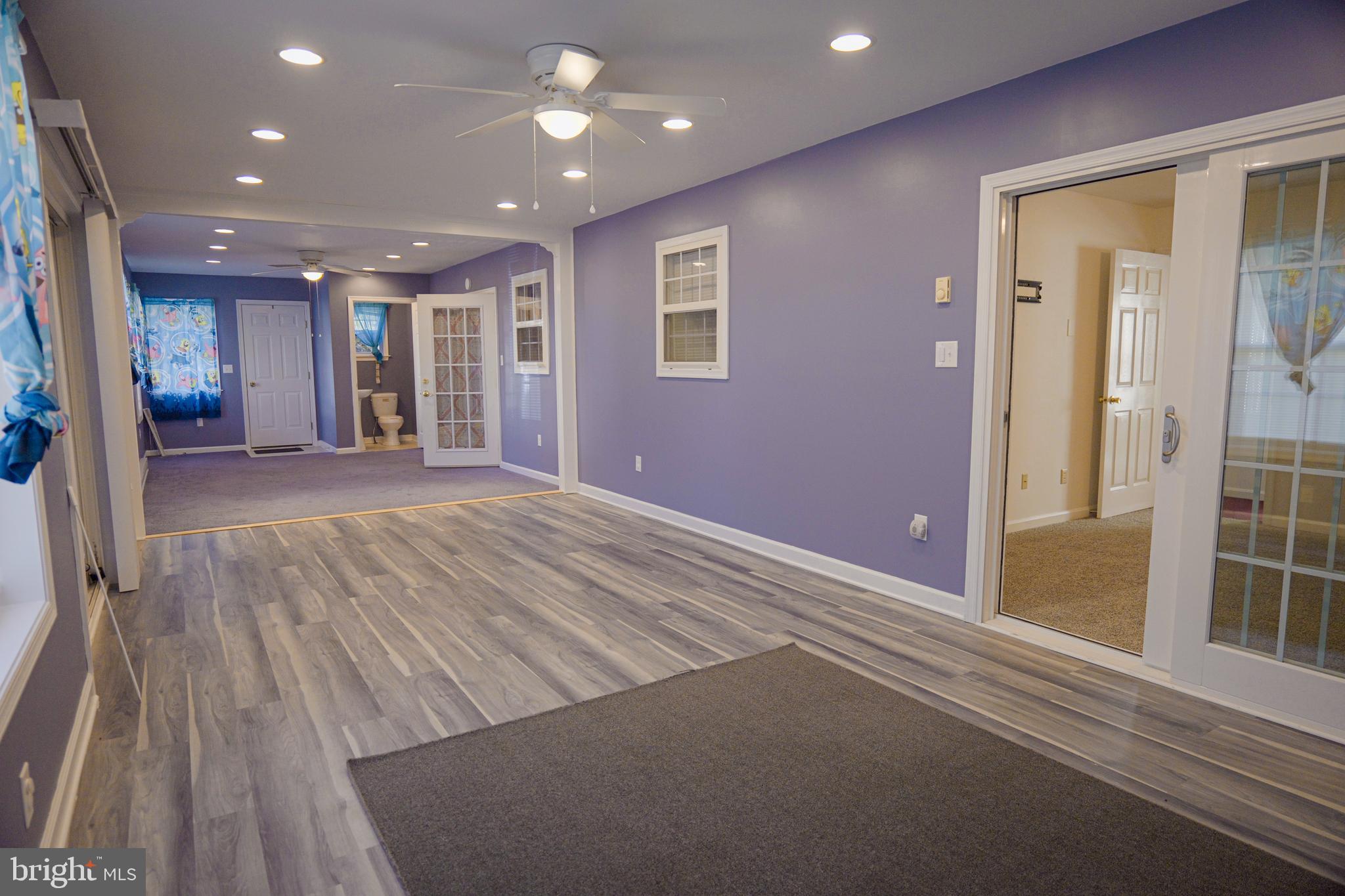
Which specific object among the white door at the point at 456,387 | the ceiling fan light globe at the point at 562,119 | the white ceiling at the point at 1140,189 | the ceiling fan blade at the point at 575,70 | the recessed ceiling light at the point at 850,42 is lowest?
the white door at the point at 456,387

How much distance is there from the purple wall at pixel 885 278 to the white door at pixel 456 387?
144 inches

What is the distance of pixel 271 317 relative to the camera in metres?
10.8

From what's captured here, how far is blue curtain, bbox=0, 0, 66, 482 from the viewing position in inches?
57.5

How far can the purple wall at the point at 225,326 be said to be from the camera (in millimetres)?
10219

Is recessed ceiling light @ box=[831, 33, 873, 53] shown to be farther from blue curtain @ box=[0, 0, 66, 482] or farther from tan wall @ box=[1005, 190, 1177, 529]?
tan wall @ box=[1005, 190, 1177, 529]

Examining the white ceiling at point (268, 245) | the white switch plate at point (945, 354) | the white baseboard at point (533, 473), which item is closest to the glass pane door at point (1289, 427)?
the white switch plate at point (945, 354)

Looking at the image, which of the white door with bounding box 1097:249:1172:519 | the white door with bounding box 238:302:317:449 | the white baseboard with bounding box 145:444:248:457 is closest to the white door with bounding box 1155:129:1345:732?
the white door with bounding box 1097:249:1172:519

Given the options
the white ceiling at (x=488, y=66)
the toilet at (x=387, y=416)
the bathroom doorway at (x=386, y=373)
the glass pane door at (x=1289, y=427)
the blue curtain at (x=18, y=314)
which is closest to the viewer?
the blue curtain at (x=18, y=314)

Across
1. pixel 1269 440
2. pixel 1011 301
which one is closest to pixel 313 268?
pixel 1011 301

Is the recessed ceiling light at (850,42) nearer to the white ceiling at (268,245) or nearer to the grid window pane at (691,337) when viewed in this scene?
the grid window pane at (691,337)

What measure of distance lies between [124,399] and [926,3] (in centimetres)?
495

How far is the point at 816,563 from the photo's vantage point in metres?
4.45

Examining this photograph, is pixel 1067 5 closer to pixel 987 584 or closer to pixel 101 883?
pixel 987 584

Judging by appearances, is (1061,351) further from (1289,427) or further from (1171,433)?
(1289,427)
